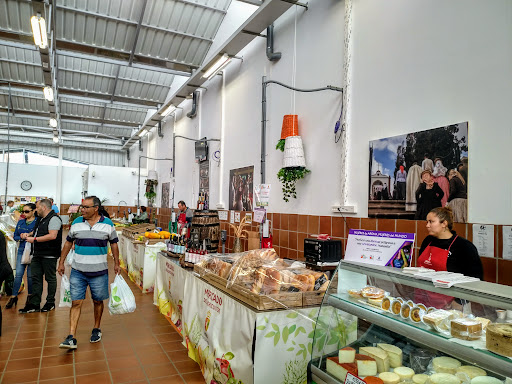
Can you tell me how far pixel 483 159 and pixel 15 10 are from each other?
809 cm

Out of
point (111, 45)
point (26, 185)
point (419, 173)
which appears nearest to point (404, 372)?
point (419, 173)

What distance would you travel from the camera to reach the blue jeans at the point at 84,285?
400cm

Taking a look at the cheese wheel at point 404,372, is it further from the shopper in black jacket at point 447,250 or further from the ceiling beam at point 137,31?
the ceiling beam at point 137,31

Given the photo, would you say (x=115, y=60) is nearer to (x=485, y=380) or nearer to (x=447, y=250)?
(x=447, y=250)

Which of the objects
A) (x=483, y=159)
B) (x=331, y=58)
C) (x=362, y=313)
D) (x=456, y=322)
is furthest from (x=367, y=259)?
(x=331, y=58)

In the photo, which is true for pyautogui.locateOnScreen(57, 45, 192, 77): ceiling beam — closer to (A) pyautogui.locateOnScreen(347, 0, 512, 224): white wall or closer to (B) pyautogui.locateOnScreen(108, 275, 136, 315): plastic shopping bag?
(A) pyautogui.locateOnScreen(347, 0, 512, 224): white wall

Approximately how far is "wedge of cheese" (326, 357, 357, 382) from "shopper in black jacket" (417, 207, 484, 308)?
1213mm

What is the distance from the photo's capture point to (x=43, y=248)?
17.0ft

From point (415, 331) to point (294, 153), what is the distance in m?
3.41

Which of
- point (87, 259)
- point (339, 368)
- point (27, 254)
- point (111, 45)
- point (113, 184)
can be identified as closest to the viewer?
point (339, 368)

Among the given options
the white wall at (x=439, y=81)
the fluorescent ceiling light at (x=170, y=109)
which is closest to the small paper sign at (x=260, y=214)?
the white wall at (x=439, y=81)

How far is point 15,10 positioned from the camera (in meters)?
6.80

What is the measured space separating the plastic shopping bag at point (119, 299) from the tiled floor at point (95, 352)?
405mm

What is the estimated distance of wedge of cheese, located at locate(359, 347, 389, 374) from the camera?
193cm
